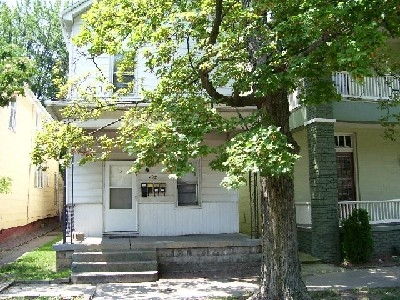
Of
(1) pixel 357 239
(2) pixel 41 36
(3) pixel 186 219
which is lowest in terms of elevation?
(1) pixel 357 239

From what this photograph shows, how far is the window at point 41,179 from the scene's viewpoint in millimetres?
22309

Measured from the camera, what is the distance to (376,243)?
13.0m

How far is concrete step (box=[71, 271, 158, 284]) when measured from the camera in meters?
9.92

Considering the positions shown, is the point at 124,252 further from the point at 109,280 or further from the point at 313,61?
the point at 313,61

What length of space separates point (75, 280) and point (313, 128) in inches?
291

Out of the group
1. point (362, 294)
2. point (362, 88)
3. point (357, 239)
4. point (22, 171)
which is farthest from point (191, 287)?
point (22, 171)

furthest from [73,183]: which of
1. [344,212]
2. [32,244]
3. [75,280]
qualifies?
[344,212]

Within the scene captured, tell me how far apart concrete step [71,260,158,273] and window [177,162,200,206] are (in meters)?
3.33

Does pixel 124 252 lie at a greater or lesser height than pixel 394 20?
lesser

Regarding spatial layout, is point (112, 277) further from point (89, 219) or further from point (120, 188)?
point (120, 188)

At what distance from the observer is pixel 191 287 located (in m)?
9.49

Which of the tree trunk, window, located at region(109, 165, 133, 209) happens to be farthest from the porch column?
window, located at region(109, 165, 133, 209)

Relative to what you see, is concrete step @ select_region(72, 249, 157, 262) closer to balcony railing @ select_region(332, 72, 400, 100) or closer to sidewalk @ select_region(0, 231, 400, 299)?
sidewalk @ select_region(0, 231, 400, 299)

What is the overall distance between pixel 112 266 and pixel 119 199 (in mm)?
3223
